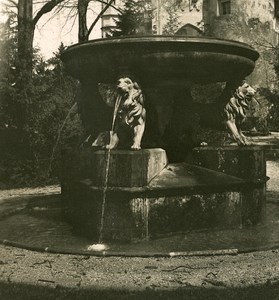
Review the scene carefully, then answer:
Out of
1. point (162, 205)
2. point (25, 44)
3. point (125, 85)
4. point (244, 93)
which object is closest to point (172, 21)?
point (25, 44)

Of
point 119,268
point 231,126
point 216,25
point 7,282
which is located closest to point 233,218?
point 231,126

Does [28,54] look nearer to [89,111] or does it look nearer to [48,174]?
[48,174]

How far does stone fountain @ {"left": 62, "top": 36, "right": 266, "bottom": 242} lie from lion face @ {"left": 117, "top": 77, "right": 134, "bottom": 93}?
0.36ft

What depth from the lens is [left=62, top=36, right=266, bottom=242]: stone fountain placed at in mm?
5023

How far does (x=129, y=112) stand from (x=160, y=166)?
75 centimetres

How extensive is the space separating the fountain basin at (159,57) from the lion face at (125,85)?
0.12 metres

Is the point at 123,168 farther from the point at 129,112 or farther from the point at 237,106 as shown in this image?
the point at 237,106

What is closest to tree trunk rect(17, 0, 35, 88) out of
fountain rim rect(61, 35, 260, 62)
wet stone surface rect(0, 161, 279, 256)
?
wet stone surface rect(0, 161, 279, 256)

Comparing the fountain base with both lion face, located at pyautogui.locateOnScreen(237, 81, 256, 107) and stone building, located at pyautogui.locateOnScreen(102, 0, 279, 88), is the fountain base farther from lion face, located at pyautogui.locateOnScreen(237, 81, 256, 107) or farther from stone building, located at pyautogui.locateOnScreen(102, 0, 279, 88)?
stone building, located at pyautogui.locateOnScreen(102, 0, 279, 88)

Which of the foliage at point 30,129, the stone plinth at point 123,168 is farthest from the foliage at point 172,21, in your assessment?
the stone plinth at point 123,168

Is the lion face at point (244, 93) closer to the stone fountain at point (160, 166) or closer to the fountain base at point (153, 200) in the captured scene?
the stone fountain at point (160, 166)

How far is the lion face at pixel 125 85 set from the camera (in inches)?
206

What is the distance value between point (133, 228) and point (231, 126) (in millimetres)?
1993

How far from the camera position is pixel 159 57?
17.0 ft
